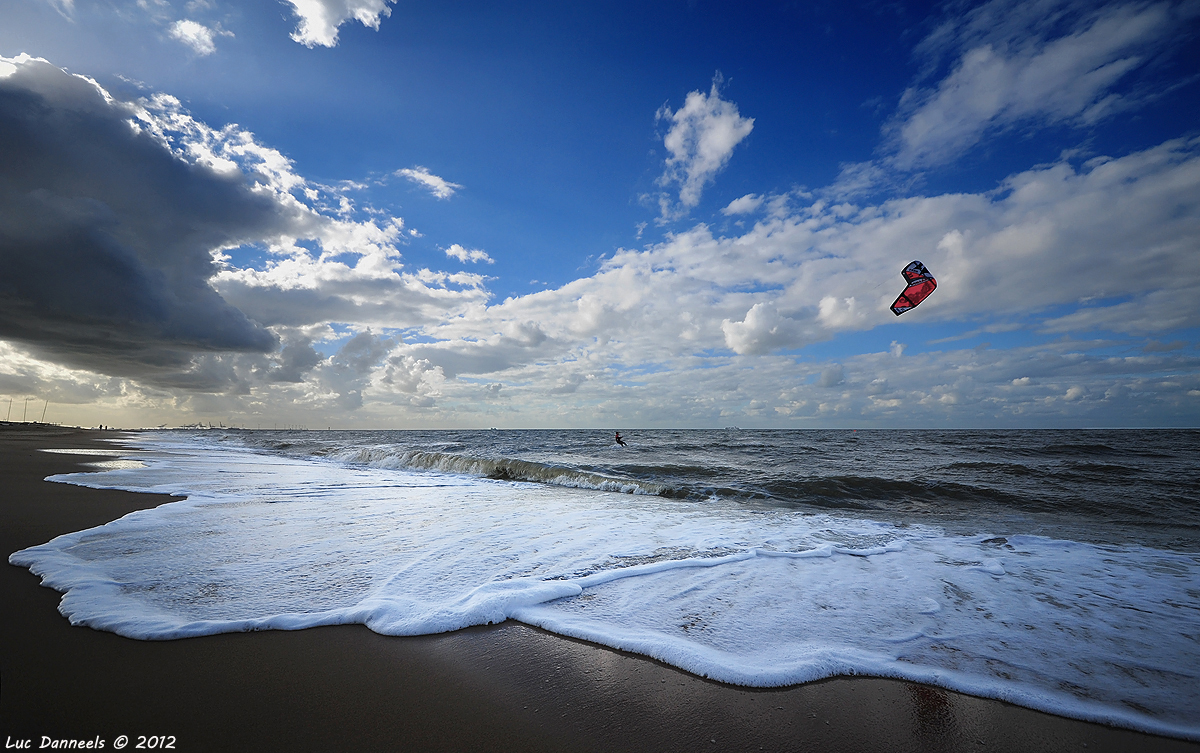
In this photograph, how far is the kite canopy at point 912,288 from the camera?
828 cm

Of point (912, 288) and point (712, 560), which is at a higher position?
point (912, 288)

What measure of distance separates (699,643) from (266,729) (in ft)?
8.55

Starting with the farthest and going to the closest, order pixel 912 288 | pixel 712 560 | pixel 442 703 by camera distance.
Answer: pixel 912 288, pixel 712 560, pixel 442 703

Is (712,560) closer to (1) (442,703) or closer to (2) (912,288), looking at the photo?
(1) (442,703)

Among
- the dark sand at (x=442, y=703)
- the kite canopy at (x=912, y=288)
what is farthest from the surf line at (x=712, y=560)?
the kite canopy at (x=912, y=288)

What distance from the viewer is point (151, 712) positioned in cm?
Answer: 231

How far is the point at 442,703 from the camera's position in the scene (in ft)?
8.32

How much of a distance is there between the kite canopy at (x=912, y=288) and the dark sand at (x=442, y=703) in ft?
23.6

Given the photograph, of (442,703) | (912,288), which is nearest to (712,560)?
(442,703)

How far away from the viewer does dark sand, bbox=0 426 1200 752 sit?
2.21m

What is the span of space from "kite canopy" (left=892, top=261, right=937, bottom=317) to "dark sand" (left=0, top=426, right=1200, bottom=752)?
283 inches

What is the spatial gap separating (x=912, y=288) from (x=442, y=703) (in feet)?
31.6

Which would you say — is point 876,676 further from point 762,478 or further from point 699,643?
point 762,478

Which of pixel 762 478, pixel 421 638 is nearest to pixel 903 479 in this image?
pixel 762 478
